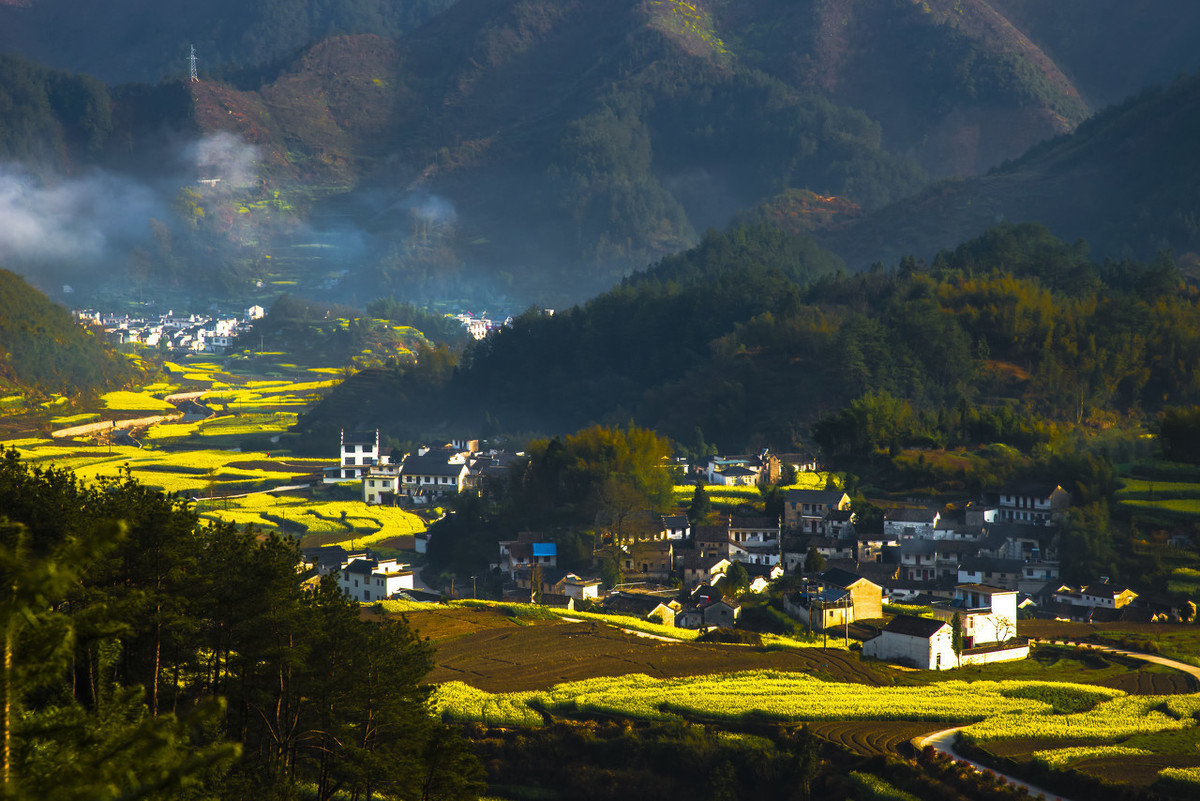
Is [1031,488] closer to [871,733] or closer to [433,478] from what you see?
[871,733]

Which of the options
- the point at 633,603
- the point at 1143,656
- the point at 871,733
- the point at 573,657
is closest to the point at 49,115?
the point at 633,603

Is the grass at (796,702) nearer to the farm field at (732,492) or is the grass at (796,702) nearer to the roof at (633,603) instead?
the roof at (633,603)

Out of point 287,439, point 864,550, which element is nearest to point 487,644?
point 864,550

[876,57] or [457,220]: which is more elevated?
[876,57]

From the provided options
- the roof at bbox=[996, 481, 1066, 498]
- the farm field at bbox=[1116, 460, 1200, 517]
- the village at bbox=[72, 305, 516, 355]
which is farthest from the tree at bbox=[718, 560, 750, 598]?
the village at bbox=[72, 305, 516, 355]

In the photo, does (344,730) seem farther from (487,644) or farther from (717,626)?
(717,626)

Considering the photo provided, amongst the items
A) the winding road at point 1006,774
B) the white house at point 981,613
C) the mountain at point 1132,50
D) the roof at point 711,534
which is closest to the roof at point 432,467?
the roof at point 711,534
